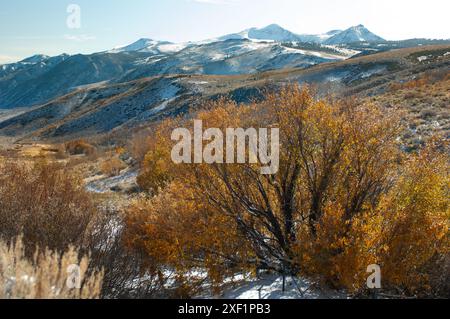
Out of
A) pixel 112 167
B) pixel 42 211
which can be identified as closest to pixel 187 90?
pixel 112 167

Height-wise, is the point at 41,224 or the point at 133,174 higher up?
the point at 41,224

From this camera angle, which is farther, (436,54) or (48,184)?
(436,54)

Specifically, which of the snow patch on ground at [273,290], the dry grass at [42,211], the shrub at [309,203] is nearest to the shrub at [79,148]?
the dry grass at [42,211]

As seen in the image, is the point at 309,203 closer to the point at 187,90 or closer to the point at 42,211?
the point at 42,211

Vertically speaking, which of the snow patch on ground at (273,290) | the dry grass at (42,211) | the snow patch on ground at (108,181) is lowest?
the snow patch on ground at (108,181)

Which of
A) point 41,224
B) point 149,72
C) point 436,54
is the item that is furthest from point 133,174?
point 149,72

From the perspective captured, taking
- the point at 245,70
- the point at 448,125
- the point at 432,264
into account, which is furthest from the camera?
the point at 245,70

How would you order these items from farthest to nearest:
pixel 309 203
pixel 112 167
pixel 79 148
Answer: pixel 79 148 → pixel 112 167 → pixel 309 203

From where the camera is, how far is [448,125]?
22.0m

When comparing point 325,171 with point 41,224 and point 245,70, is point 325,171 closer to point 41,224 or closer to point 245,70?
point 41,224

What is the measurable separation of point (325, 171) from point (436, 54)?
6117 cm

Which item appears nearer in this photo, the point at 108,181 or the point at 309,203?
the point at 309,203

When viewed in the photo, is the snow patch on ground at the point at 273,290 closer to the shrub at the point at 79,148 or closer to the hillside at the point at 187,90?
the hillside at the point at 187,90

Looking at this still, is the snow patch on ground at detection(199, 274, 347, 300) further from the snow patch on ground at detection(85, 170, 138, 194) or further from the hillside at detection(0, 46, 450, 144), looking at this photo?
the hillside at detection(0, 46, 450, 144)
